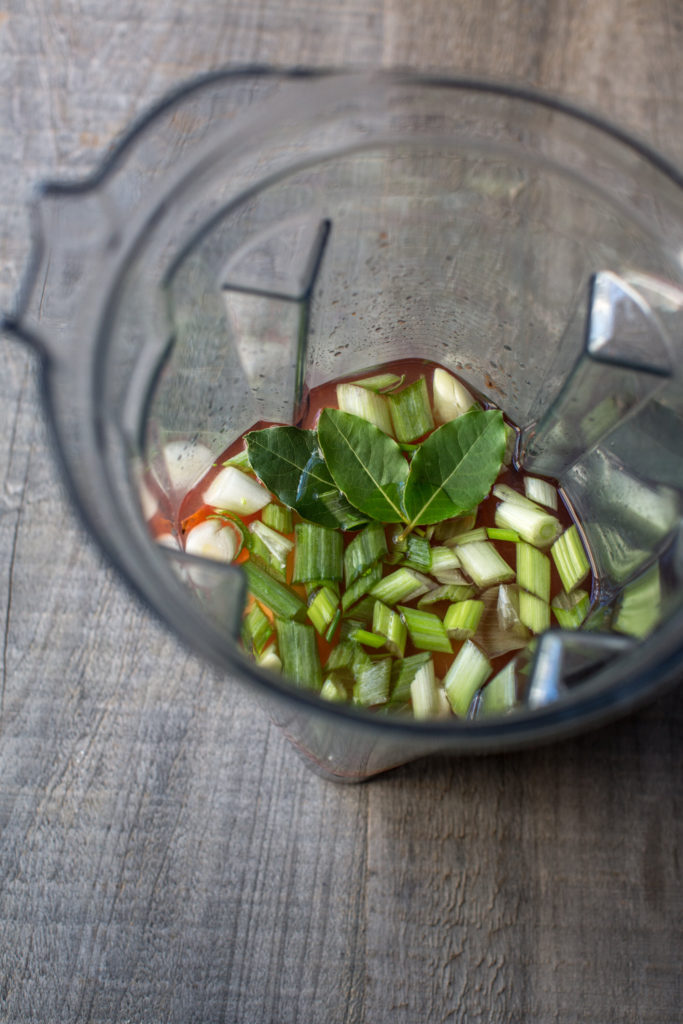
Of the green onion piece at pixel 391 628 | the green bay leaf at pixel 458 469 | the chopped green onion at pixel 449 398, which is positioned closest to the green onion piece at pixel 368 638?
the green onion piece at pixel 391 628

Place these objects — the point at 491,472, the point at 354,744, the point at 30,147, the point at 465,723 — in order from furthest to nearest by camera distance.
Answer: the point at 30,147 → the point at 491,472 → the point at 354,744 → the point at 465,723

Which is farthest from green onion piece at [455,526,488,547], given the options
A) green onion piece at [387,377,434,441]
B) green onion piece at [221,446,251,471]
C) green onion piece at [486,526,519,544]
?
green onion piece at [221,446,251,471]

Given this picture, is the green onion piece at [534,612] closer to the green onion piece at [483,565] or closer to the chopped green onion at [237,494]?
the green onion piece at [483,565]

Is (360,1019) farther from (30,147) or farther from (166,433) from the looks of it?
(30,147)

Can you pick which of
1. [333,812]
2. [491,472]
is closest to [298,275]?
[491,472]

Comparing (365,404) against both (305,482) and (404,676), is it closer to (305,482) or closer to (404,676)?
(305,482)

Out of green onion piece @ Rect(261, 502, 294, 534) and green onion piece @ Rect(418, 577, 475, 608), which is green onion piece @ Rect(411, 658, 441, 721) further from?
green onion piece @ Rect(261, 502, 294, 534)
